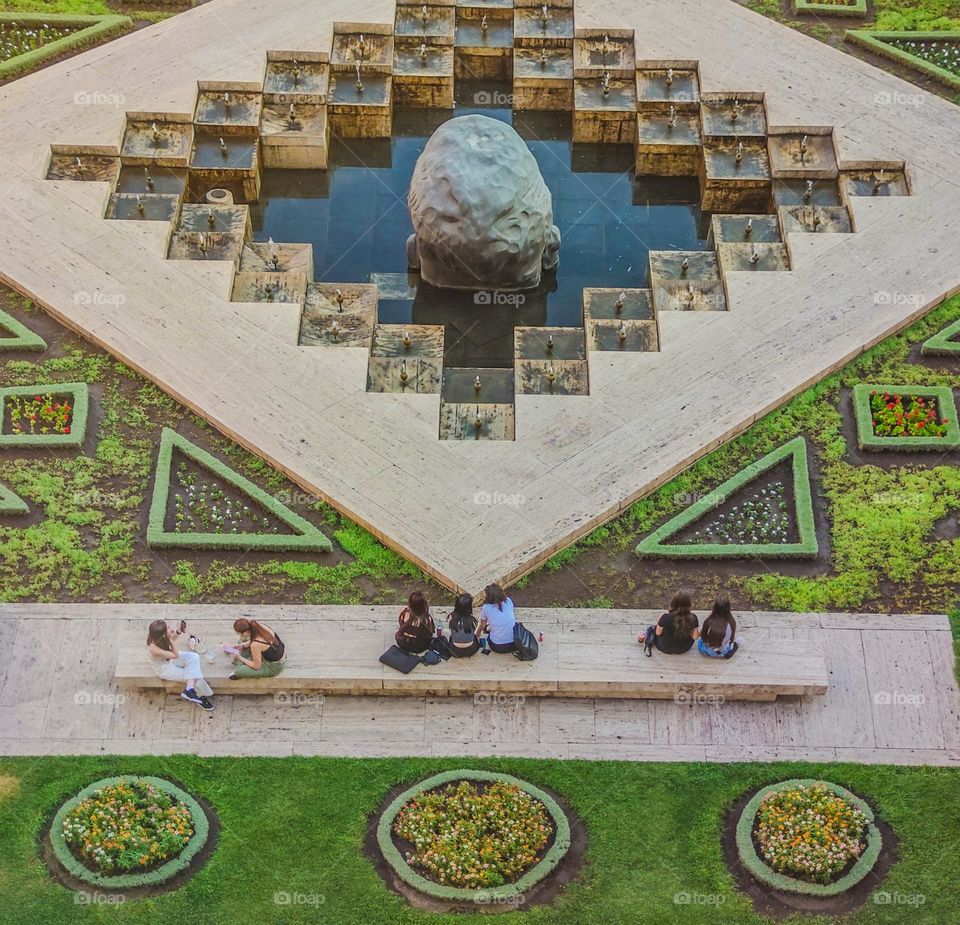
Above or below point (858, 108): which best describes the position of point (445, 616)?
below

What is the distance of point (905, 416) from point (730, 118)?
8.11 metres

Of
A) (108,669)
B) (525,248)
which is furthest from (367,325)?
(108,669)

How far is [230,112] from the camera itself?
28094 millimetres

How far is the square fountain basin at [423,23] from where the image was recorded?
29625mm

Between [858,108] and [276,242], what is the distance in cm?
1164

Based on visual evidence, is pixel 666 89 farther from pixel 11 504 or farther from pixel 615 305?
pixel 11 504

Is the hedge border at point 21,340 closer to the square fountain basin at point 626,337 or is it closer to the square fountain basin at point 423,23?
the square fountain basin at point 626,337

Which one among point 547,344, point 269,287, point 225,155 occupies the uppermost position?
point 225,155

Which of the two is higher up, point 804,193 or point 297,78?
point 297,78

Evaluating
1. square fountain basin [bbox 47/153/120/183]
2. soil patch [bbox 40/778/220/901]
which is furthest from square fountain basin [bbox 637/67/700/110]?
soil patch [bbox 40/778/220/901]

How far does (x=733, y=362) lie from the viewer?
922 inches

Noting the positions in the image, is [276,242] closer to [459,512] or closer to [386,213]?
[386,213]

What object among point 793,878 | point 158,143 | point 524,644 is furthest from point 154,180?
point 793,878

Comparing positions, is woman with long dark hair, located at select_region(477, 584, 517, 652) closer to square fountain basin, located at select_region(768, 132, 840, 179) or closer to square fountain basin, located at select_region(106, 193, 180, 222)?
square fountain basin, located at select_region(106, 193, 180, 222)
